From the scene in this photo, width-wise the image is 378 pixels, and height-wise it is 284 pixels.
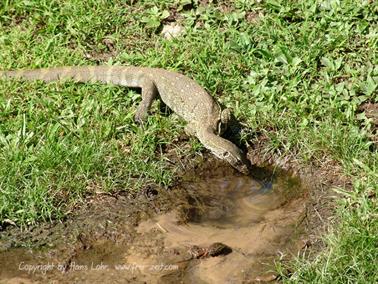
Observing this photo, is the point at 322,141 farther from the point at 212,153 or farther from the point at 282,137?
the point at 212,153

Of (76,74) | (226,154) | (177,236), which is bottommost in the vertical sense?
(177,236)

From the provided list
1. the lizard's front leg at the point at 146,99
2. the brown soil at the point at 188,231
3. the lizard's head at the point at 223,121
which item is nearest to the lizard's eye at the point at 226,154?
the brown soil at the point at 188,231

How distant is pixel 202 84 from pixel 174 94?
38cm

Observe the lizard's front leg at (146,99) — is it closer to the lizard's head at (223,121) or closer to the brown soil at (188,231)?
the lizard's head at (223,121)

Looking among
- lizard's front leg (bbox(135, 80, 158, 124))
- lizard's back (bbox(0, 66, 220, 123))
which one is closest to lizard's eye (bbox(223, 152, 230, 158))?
lizard's back (bbox(0, 66, 220, 123))

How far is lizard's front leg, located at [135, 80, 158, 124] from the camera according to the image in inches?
325

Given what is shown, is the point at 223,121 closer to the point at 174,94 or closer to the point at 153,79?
the point at 174,94

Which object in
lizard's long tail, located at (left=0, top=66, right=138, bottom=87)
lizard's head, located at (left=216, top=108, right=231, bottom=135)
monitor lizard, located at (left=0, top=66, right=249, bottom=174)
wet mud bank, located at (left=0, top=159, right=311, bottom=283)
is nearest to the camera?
wet mud bank, located at (left=0, top=159, right=311, bottom=283)

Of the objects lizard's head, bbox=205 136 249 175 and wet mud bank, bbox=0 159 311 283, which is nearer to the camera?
wet mud bank, bbox=0 159 311 283

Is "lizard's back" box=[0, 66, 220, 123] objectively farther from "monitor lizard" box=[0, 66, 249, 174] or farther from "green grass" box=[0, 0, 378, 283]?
"green grass" box=[0, 0, 378, 283]

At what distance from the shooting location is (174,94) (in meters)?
8.45

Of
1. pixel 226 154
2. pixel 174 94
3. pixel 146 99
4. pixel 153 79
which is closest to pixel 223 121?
pixel 226 154

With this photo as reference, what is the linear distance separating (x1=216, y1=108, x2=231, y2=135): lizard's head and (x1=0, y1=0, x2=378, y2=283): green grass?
8.5 inches

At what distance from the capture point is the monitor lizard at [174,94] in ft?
25.7
